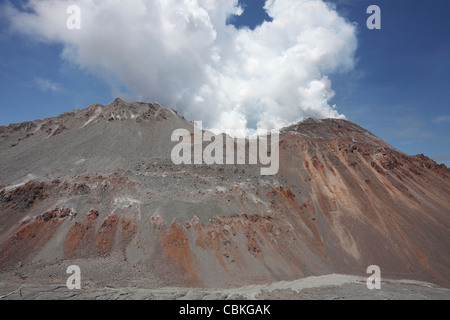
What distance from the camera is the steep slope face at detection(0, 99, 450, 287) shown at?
2311 centimetres

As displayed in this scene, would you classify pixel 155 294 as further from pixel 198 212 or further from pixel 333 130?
pixel 333 130

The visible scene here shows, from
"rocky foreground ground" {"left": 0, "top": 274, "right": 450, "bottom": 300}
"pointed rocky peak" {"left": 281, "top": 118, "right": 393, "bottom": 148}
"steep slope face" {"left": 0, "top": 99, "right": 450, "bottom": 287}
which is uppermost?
"pointed rocky peak" {"left": 281, "top": 118, "right": 393, "bottom": 148}

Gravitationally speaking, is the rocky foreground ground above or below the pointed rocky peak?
below

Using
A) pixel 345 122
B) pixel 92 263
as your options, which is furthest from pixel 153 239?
pixel 345 122

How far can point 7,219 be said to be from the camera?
24.8m

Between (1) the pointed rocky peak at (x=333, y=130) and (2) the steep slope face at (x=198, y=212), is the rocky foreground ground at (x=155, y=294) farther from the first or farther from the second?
(1) the pointed rocky peak at (x=333, y=130)

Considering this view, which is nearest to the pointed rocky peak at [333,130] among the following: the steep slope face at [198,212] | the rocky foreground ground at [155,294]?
the steep slope face at [198,212]

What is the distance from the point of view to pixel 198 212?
27500mm

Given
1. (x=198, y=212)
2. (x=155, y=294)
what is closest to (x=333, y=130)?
(x=198, y=212)

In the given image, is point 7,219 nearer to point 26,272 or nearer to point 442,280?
point 26,272

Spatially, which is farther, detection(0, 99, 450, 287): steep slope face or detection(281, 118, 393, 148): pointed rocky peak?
detection(281, 118, 393, 148): pointed rocky peak

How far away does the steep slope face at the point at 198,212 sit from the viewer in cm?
2311

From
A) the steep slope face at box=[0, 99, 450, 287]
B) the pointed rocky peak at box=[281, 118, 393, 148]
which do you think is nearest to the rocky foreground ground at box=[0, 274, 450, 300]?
the steep slope face at box=[0, 99, 450, 287]

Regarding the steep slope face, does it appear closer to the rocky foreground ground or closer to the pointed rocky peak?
the rocky foreground ground
